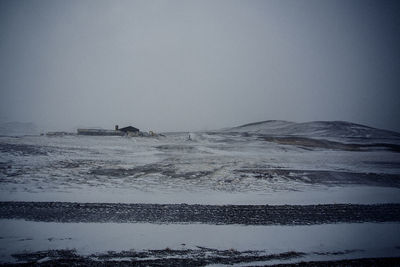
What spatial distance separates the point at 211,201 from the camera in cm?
765

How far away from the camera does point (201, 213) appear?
21.1 feet

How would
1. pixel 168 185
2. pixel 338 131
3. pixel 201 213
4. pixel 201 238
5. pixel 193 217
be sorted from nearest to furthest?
pixel 201 238 → pixel 193 217 → pixel 201 213 → pixel 168 185 → pixel 338 131

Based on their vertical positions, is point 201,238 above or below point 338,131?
below

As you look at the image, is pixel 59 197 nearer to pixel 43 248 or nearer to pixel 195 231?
pixel 43 248

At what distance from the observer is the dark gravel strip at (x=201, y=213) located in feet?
19.1

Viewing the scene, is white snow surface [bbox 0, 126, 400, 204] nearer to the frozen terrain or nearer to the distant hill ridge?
the frozen terrain

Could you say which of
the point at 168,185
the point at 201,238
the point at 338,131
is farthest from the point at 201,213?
the point at 338,131

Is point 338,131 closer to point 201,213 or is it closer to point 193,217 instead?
point 201,213

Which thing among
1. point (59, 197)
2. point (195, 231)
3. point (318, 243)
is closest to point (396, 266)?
point (318, 243)

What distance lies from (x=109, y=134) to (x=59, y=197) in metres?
31.0

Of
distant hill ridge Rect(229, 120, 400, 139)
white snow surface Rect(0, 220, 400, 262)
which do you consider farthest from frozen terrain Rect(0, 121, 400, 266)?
distant hill ridge Rect(229, 120, 400, 139)

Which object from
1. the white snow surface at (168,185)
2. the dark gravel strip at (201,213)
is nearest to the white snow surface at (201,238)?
the dark gravel strip at (201,213)

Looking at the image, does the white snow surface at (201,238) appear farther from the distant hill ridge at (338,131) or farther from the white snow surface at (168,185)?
the distant hill ridge at (338,131)

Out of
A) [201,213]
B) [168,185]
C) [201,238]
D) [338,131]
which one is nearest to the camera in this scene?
[201,238]
